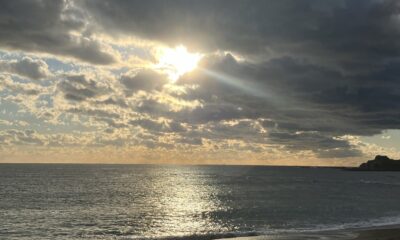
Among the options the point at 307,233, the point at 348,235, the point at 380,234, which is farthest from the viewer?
the point at 307,233

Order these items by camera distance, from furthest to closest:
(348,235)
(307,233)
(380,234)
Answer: (307,233) < (380,234) < (348,235)

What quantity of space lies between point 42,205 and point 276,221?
37.6 m

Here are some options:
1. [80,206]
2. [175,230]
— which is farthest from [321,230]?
[80,206]

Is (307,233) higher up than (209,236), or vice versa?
(307,233)

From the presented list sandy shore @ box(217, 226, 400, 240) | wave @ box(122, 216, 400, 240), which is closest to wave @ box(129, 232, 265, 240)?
wave @ box(122, 216, 400, 240)

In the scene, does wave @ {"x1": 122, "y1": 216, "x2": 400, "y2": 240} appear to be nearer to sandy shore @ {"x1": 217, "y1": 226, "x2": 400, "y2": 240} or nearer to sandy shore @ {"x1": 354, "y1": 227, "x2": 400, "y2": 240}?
sandy shore @ {"x1": 217, "y1": 226, "x2": 400, "y2": 240}

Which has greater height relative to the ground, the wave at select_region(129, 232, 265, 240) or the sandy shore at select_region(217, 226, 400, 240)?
the sandy shore at select_region(217, 226, 400, 240)

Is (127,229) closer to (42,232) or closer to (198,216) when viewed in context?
(42,232)

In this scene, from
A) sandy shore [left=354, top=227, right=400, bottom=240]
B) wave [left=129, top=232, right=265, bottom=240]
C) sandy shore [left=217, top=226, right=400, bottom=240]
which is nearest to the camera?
sandy shore [left=354, top=227, right=400, bottom=240]

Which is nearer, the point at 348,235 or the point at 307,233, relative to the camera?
the point at 348,235


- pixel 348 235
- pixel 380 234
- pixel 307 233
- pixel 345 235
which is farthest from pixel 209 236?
pixel 380 234

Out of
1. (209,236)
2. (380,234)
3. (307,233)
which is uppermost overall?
(380,234)

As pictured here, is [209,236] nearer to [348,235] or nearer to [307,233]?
[307,233]

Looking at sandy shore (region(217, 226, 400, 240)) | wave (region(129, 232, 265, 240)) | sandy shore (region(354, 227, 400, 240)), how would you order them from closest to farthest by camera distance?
sandy shore (region(354, 227, 400, 240))
sandy shore (region(217, 226, 400, 240))
wave (region(129, 232, 265, 240))
